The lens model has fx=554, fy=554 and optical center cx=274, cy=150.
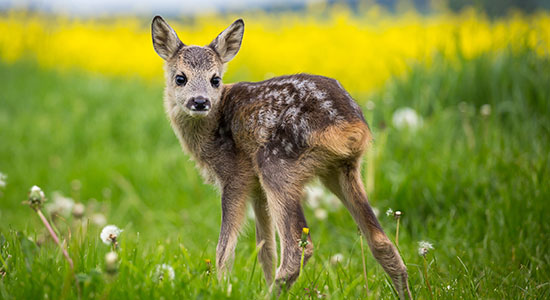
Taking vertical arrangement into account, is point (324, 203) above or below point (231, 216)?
below

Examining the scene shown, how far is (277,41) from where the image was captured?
12.9 m

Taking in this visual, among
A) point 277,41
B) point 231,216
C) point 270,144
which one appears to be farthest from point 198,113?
point 277,41

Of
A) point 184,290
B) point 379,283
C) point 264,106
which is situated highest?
point 264,106

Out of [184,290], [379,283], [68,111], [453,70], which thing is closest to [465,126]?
[453,70]

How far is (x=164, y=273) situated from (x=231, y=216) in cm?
74

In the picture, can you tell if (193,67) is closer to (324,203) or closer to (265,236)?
(265,236)

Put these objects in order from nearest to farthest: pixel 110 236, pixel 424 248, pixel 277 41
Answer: pixel 110 236 < pixel 424 248 < pixel 277 41

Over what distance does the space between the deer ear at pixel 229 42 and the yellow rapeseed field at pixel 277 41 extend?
5.82m

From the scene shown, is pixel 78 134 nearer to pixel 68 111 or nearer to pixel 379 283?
pixel 68 111

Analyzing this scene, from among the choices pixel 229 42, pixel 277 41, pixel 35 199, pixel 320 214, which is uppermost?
pixel 229 42

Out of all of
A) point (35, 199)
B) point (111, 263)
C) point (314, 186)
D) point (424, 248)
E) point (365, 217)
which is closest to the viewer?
point (111, 263)

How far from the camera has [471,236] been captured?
4.69 metres

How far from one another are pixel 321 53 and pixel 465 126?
573cm

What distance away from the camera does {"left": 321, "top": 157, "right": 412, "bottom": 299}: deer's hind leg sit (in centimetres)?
341
